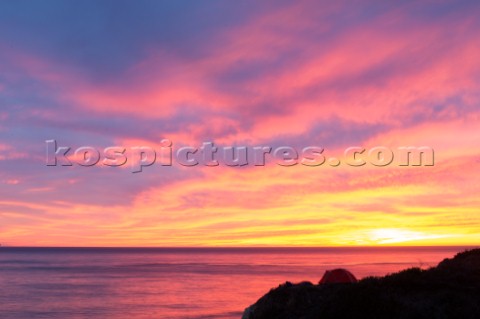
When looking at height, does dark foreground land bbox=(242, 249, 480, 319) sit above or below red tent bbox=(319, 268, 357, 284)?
above

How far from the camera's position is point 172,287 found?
93812mm

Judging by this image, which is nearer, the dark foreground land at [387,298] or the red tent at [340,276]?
the dark foreground land at [387,298]

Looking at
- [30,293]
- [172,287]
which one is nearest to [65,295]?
[30,293]

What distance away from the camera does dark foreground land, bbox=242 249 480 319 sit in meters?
19.7

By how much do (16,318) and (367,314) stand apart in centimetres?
5199

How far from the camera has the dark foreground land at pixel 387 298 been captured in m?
19.7

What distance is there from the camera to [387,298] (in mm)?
20234

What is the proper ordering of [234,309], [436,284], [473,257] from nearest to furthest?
[436,284], [473,257], [234,309]

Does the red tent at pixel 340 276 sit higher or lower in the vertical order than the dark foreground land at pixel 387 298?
lower

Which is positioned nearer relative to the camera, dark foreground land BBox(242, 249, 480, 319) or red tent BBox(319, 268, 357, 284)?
dark foreground land BBox(242, 249, 480, 319)

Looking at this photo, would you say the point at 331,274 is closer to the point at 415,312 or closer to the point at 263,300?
the point at 263,300

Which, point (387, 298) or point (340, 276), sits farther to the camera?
point (340, 276)

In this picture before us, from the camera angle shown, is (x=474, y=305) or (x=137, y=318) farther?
(x=137, y=318)

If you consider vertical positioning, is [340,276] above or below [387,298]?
below
